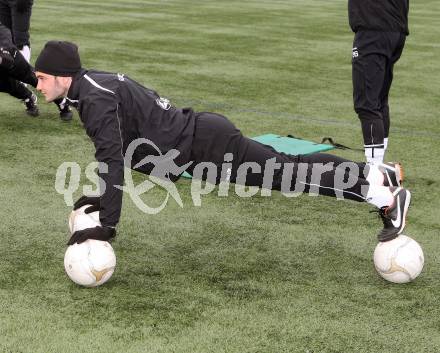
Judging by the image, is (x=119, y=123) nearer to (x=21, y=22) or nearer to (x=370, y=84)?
(x=370, y=84)

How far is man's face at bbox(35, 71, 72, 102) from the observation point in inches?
178

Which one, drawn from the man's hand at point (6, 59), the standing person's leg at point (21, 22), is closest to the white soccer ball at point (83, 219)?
the man's hand at point (6, 59)

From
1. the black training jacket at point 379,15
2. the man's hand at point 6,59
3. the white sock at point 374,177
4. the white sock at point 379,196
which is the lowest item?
the white sock at point 379,196

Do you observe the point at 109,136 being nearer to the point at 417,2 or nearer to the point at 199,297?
the point at 199,297

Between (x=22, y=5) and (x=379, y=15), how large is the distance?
4837mm

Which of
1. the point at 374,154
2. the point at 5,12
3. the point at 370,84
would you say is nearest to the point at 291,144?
the point at 374,154

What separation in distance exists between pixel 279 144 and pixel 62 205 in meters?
2.36

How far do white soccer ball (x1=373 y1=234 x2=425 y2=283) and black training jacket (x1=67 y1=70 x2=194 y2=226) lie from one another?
1297 mm

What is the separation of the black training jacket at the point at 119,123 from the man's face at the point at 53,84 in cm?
4

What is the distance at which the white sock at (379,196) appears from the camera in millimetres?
4676

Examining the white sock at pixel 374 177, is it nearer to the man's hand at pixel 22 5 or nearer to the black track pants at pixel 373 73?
the black track pants at pixel 373 73

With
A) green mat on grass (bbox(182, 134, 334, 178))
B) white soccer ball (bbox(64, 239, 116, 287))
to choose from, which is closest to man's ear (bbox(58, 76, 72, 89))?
white soccer ball (bbox(64, 239, 116, 287))

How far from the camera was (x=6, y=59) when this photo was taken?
25.2 feet

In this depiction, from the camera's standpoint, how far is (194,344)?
379 centimetres
